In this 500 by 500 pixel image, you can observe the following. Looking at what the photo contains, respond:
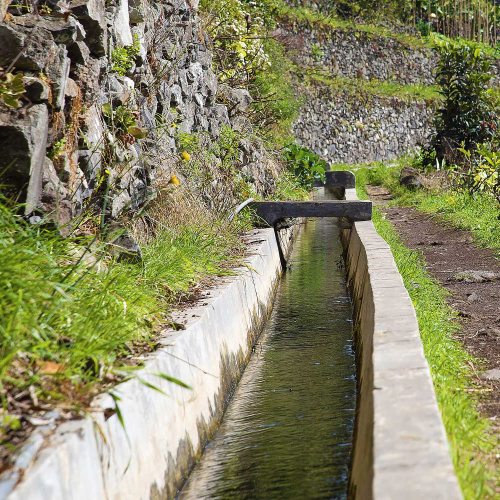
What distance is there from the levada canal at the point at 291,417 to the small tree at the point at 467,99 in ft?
25.9

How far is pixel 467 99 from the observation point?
13.3 m

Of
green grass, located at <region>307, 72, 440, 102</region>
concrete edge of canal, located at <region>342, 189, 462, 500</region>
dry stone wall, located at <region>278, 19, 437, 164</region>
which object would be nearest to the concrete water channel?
concrete edge of canal, located at <region>342, 189, 462, 500</region>

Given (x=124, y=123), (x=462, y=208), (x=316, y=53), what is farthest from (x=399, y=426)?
(x=316, y=53)

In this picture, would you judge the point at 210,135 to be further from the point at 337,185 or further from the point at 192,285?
the point at 337,185

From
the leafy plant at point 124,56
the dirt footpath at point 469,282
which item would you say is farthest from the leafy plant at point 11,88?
the dirt footpath at point 469,282

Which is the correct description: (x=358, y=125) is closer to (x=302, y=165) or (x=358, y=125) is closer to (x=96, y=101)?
(x=302, y=165)

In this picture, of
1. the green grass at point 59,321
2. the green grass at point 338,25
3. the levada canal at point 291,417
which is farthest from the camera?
the green grass at point 338,25

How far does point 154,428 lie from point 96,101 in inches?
109

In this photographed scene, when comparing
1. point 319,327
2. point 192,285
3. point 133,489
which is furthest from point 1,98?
point 319,327

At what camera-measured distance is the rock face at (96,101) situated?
3594 mm

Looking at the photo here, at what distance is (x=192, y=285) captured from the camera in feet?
15.2

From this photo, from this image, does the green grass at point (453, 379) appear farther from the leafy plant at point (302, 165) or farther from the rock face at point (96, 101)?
the leafy plant at point (302, 165)

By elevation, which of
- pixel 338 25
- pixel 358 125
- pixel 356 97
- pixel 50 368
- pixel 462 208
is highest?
pixel 338 25

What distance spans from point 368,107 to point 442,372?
21.8m
